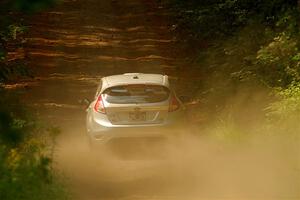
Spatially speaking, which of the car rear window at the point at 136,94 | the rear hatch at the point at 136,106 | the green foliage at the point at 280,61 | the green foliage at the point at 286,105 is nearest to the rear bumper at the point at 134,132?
the rear hatch at the point at 136,106

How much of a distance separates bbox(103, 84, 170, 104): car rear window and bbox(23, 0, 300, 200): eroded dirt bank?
91 cm

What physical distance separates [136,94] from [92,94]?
7648mm

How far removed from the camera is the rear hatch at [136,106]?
13.2 meters

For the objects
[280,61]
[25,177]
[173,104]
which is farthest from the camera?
[280,61]

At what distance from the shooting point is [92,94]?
68.7ft

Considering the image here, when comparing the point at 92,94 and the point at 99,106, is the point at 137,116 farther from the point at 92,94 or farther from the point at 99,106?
the point at 92,94

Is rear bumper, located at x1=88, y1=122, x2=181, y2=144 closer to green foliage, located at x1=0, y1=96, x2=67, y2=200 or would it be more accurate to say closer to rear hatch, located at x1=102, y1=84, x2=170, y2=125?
rear hatch, located at x1=102, y1=84, x2=170, y2=125

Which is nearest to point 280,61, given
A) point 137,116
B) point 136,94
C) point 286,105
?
point 286,105

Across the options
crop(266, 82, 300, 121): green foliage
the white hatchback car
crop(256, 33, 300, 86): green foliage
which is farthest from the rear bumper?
crop(256, 33, 300, 86): green foliage

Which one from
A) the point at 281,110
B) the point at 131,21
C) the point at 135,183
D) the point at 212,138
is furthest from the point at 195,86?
the point at 131,21

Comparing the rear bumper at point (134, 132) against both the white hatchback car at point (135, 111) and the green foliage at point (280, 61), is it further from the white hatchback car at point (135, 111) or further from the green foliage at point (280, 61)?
the green foliage at point (280, 61)

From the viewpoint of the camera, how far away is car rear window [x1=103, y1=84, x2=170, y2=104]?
13297mm

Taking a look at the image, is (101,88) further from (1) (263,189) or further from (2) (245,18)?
(2) (245,18)

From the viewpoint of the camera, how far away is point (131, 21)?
113 ft
